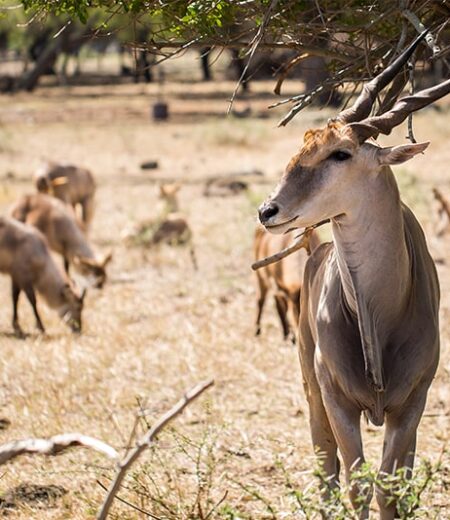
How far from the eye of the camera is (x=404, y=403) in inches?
192

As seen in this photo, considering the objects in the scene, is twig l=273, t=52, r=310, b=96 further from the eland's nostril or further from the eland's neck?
the eland's nostril

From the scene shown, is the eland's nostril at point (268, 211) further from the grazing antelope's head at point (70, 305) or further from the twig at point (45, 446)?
the grazing antelope's head at point (70, 305)

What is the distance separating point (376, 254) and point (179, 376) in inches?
163

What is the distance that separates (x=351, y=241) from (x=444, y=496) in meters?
1.80

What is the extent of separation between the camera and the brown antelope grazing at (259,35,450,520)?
4613 millimetres

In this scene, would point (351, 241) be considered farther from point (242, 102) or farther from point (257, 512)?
point (242, 102)

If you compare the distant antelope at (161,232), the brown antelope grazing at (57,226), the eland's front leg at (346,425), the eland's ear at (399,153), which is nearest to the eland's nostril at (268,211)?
the eland's ear at (399,153)

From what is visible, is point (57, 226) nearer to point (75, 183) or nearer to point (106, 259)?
point (106, 259)

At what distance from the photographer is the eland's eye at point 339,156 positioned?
4621 mm

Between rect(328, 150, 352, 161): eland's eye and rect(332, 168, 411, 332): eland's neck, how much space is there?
202 mm

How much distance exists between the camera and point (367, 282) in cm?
488

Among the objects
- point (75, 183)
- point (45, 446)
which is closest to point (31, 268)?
point (75, 183)

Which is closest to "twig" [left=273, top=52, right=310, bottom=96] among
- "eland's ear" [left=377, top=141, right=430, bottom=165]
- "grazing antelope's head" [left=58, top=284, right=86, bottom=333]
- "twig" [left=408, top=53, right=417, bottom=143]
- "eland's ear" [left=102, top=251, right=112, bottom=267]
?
"twig" [left=408, top=53, right=417, bottom=143]

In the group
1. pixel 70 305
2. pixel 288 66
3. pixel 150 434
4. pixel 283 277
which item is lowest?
pixel 70 305
